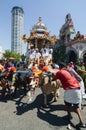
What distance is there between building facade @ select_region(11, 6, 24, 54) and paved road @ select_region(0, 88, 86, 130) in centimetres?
17011

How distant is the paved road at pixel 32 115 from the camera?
7.04 meters

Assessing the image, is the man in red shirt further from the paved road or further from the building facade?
the building facade

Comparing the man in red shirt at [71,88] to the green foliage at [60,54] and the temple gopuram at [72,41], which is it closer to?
the temple gopuram at [72,41]

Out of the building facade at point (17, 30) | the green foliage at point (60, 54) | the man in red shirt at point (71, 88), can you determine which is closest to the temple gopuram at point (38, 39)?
the man in red shirt at point (71, 88)

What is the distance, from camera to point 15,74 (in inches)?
407

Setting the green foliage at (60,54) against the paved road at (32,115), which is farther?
the green foliage at (60,54)

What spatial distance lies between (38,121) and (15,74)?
345cm

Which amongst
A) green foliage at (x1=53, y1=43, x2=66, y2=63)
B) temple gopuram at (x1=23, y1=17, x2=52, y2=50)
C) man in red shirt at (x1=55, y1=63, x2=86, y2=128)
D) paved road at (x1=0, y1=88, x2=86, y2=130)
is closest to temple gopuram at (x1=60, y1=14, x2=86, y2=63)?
green foliage at (x1=53, y1=43, x2=66, y2=63)

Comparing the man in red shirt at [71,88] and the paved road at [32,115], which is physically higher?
the man in red shirt at [71,88]

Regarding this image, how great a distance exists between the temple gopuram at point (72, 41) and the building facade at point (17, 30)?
419 feet

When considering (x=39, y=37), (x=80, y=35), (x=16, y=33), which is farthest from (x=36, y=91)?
(x=16, y=33)

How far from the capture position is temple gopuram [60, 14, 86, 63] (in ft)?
140

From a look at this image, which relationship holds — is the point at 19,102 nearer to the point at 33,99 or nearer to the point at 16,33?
the point at 33,99

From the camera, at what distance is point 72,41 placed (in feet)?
148
